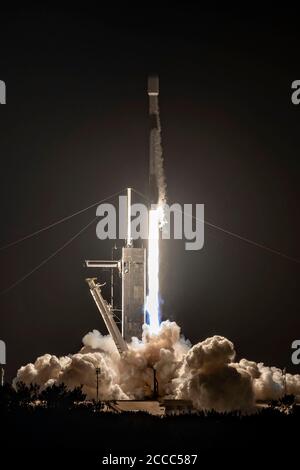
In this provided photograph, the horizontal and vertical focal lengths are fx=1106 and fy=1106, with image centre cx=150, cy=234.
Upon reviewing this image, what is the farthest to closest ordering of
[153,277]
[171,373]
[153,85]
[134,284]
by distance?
1. [153,277]
2. [134,284]
3. [153,85]
4. [171,373]

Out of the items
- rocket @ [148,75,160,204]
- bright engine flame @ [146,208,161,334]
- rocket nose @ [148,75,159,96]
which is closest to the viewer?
rocket @ [148,75,160,204]

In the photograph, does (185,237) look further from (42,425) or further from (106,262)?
(42,425)

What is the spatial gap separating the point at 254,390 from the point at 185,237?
12864 mm

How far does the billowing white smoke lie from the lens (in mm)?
41969

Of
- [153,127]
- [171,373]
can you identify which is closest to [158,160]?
[153,127]

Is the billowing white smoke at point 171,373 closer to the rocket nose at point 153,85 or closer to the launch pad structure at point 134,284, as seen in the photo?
the launch pad structure at point 134,284

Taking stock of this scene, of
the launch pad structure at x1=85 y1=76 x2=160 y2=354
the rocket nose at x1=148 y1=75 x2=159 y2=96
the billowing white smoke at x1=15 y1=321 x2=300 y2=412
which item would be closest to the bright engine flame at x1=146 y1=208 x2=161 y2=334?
the launch pad structure at x1=85 y1=76 x2=160 y2=354

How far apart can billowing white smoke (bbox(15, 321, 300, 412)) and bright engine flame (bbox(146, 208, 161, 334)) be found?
115cm

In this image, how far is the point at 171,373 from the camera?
45.4 m

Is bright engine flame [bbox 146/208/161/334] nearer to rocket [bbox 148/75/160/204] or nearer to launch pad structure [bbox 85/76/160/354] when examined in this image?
launch pad structure [bbox 85/76/160/354]

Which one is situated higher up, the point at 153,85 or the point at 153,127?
the point at 153,85

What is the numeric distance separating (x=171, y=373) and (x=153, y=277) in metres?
4.99

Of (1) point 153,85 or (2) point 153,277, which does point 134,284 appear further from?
(1) point 153,85
